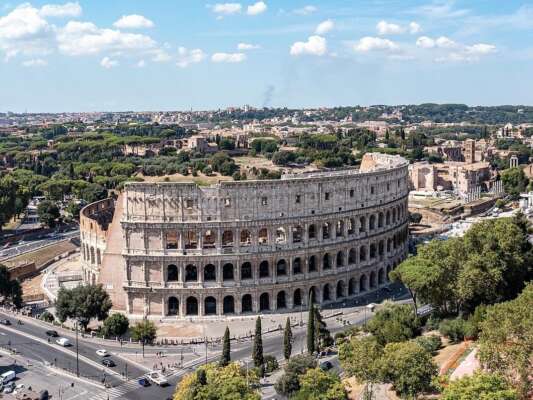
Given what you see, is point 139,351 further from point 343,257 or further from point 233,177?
point 233,177

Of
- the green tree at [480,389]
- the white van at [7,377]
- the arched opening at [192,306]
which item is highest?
the green tree at [480,389]

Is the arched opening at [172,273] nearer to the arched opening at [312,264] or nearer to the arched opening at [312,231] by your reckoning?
the arched opening at [312,264]

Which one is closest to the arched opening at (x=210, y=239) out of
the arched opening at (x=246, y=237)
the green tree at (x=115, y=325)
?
the arched opening at (x=246, y=237)

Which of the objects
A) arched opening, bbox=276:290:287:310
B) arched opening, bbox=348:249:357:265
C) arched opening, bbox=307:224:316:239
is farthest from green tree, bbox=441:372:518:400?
arched opening, bbox=348:249:357:265

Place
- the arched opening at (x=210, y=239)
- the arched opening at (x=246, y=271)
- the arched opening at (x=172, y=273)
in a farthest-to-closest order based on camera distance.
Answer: the arched opening at (x=246, y=271) → the arched opening at (x=172, y=273) → the arched opening at (x=210, y=239)

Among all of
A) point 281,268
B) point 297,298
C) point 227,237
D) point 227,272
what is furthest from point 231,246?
point 297,298

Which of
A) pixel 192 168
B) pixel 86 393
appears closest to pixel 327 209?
pixel 86 393

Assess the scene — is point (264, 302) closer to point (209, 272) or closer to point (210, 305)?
point (210, 305)
